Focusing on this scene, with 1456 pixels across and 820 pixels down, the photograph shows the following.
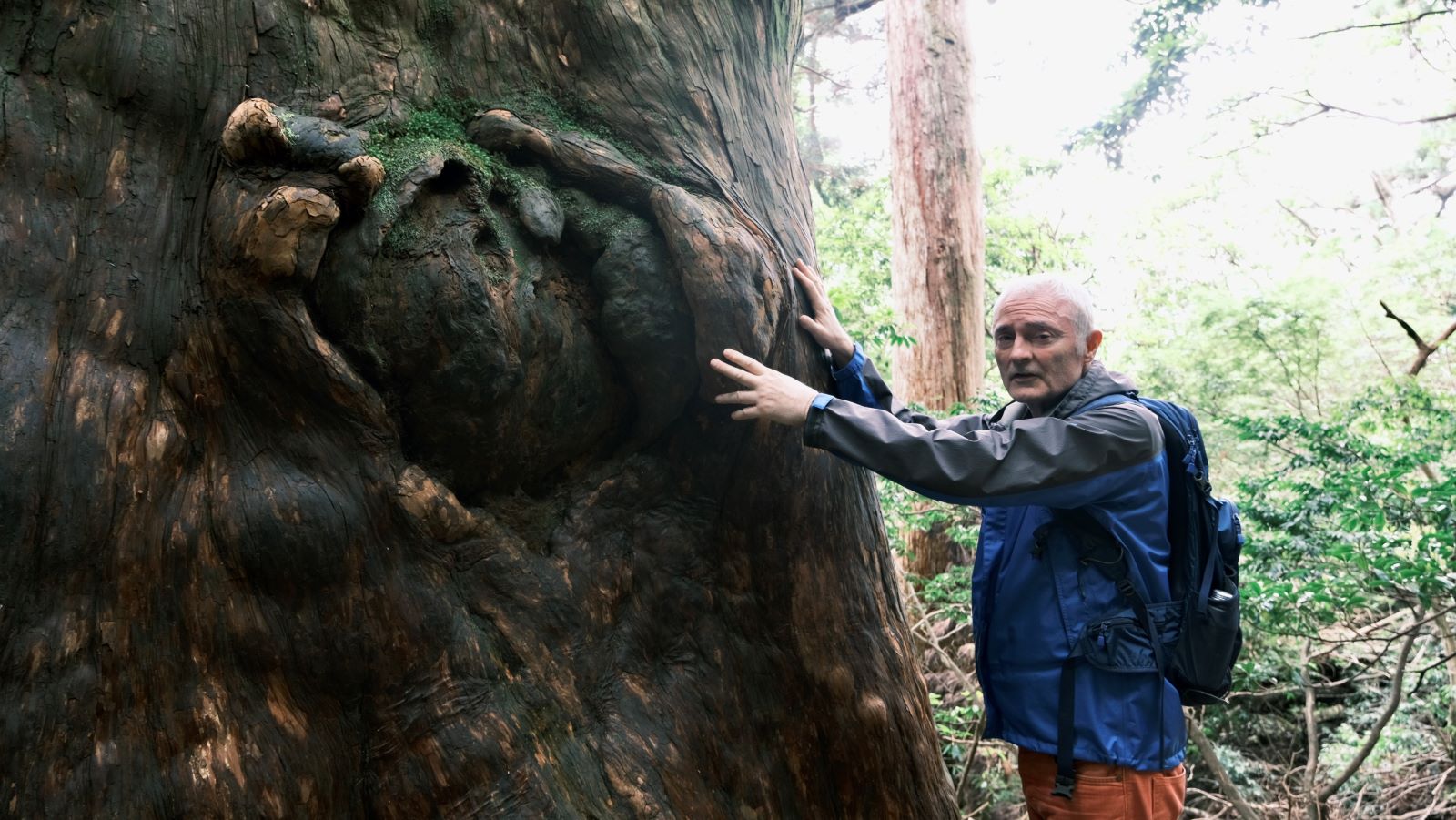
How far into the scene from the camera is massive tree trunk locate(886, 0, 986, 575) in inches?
334

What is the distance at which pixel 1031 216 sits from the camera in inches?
448

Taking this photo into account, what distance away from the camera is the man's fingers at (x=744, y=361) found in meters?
2.25

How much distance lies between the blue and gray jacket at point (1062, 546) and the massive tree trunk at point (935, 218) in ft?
19.6

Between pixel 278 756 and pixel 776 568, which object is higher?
pixel 776 568

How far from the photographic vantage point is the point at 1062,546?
2.39m

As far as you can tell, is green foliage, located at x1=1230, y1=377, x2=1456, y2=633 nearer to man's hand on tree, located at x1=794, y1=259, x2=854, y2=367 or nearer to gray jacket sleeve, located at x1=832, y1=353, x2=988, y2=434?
gray jacket sleeve, located at x1=832, y1=353, x2=988, y2=434

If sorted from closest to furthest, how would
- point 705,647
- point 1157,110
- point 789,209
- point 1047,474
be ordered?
point 1047,474
point 705,647
point 789,209
point 1157,110

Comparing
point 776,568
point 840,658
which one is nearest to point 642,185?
point 776,568

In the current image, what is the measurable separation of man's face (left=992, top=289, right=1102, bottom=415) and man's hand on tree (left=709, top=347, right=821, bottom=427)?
62 centimetres

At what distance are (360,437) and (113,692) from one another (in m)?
0.67

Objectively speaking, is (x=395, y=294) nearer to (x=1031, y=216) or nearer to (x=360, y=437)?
(x=360, y=437)

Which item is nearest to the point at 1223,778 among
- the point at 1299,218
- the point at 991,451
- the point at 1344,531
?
the point at 1344,531

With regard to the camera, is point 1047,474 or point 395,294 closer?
point 395,294

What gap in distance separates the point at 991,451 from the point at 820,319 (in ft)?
2.25
